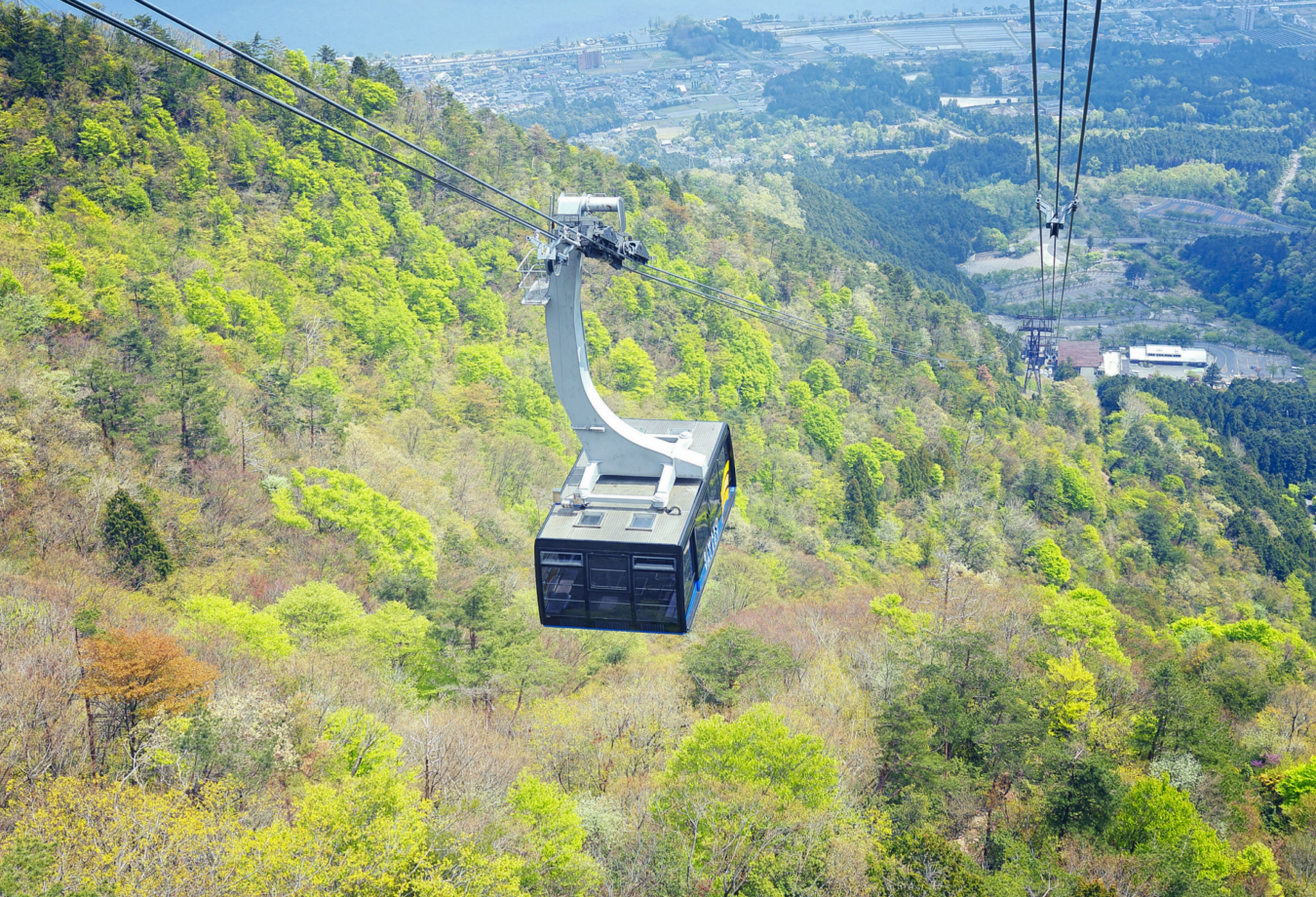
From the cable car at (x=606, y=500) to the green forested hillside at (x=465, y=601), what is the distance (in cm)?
577

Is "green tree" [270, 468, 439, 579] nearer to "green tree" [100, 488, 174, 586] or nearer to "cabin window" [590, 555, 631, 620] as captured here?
"green tree" [100, 488, 174, 586]

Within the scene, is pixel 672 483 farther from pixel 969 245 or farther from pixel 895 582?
pixel 969 245

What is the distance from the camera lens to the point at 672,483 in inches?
650

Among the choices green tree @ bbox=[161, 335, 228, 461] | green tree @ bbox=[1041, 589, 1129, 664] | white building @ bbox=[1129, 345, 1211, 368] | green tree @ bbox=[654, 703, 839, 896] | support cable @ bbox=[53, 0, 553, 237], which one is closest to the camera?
support cable @ bbox=[53, 0, 553, 237]

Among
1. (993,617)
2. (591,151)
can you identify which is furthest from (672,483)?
(591,151)

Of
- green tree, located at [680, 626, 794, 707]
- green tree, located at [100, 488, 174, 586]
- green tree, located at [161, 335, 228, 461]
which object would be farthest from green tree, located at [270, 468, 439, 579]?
green tree, located at [680, 626, 794, 707]

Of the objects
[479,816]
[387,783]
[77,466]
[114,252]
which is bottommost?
[479,816]

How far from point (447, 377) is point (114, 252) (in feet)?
51.1

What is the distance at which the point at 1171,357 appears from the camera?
12219 centimetres

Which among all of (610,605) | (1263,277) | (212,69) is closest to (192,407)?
(610,605)

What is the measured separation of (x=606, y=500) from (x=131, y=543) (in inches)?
714

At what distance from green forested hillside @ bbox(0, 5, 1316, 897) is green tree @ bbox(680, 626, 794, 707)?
0.12 metres

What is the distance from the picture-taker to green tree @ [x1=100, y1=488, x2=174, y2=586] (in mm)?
28219

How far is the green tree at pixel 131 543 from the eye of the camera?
28219mm
